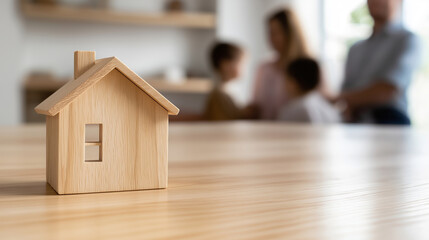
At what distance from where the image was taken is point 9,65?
132 inches

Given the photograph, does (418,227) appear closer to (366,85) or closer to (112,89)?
(112,89)

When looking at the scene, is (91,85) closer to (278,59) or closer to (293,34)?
(293,34)

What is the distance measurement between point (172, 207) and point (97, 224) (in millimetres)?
56

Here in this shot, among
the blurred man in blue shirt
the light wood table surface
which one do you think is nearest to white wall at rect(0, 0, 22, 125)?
the blurred man in blue shirt

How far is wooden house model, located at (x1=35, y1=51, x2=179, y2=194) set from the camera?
0.99 feet

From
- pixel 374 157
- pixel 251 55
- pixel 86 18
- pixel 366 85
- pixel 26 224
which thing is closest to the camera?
pixel 26 224

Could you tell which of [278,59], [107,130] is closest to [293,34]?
[278,59]

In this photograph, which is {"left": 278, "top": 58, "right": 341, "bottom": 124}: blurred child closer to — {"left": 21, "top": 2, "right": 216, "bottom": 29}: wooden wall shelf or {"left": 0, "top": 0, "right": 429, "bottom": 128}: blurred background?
{"left": 0, "top": 0, "right": 429, "bottom": 128}: blurred background

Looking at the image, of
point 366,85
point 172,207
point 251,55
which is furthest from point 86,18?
point 172,207

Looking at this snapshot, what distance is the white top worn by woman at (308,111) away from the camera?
90.2 inches

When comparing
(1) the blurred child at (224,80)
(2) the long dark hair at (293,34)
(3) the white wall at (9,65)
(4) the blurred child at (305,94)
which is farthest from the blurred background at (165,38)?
(4) the blurred child at (305,94)

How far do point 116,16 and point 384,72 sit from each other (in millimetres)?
2191

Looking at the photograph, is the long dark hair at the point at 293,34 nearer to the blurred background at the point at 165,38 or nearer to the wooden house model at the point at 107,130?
the blurred background at the point at 165,38

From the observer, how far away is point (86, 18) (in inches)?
140
